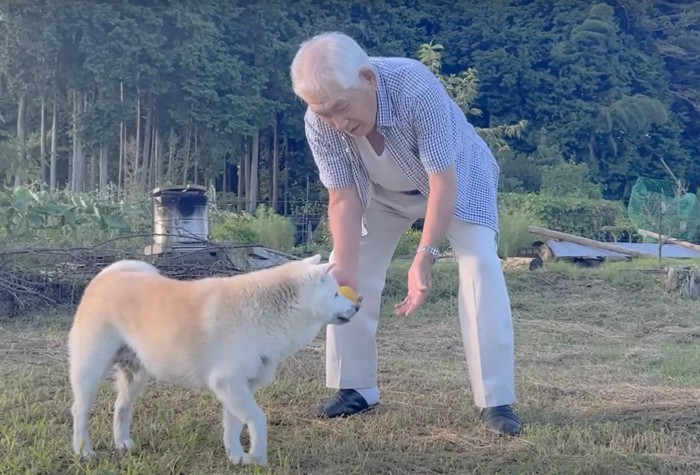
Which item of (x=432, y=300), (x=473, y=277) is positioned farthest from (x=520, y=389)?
(x=432, y=300)

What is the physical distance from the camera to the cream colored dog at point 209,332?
2.66 m

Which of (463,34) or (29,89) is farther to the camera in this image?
(463,34)

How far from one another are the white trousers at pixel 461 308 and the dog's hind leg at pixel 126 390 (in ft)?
2.85

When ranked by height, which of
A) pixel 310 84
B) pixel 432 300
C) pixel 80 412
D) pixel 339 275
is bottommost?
pixel 432 300

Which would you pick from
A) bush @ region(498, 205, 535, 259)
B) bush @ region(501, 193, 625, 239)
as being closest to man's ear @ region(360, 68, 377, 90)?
bush @ region(498, 205, 535, 259)

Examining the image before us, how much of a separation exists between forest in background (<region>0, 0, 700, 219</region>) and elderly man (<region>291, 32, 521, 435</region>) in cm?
→ 762

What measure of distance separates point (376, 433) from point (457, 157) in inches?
43.6

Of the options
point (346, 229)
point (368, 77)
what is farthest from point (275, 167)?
point (368, 77)

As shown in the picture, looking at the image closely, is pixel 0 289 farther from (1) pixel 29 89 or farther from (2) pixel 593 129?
(2) pixel 593 129

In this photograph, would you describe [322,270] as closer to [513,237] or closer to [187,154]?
[513,237]

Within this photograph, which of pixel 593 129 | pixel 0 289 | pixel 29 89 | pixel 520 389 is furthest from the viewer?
pixel 593 129

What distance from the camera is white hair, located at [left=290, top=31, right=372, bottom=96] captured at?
2775mm

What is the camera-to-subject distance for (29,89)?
1891 centimetres

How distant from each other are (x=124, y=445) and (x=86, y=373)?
0.30 metres
